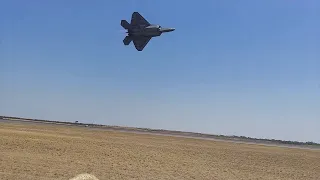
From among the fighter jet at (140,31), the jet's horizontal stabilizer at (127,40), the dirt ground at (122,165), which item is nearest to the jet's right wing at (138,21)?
the fighter jet at (140,31)

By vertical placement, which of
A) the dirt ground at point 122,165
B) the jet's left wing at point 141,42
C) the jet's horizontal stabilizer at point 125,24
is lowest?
the dirt ground at point 122,165

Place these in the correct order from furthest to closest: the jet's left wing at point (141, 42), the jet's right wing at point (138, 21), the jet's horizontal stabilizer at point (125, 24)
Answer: the jet's horizontal stabilizer at point (125, 24), the jet's right wing at point (138, 21), the jet's left wing at point (141, 42)

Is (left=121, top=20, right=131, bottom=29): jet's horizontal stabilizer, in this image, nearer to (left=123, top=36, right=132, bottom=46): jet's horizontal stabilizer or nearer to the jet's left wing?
(left=123, top=36, right=132, bottom=46): jet's horizontal stabilizer

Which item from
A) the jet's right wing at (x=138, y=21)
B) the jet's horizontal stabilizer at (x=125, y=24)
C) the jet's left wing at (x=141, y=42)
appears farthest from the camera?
the jet's horizontal stabilizer at (x=125, y=24)

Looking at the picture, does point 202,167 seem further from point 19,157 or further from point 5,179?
point 5,179

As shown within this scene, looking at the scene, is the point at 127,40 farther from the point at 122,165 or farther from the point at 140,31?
the point at 122,165

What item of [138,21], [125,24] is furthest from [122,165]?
[138,21]

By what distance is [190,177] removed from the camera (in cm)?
2841

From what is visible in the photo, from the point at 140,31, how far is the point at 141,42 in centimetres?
78

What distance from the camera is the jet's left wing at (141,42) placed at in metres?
24.9

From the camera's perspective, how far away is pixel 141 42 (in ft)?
83.0

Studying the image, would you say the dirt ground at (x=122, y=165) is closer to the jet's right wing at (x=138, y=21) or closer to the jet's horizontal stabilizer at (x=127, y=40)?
the jet's horizontal stabilizer at (x=127, y=40)

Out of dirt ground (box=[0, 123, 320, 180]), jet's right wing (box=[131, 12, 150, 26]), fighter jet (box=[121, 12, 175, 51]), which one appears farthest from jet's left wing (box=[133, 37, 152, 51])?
dirt ground (box=[0, 123, 320, 180])

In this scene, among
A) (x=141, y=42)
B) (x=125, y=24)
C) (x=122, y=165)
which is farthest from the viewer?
(x=122, y=165)
